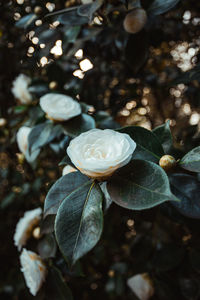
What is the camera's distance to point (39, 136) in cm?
83

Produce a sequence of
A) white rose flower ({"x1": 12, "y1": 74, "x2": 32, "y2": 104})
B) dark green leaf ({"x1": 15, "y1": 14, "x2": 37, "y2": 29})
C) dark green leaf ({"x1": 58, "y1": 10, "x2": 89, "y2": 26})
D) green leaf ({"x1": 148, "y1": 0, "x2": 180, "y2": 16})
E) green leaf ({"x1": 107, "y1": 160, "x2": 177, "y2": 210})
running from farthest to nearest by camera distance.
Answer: white rose flower ({"x1": 12, "y1": 74, "x2": 32, "y2": 104}), dark green leaf ({"x1": 15, "y1": 14, "x2": 37, "y2": 29}), dark green leaf ({"x1": 58, "y1": 10, "x2": 89, "y2": 26}), green leaf ({"x1": 148, "y1": 0, "x2": 180, "y2": 16}), green leaf ({"x1": 107, "y1": 160, "x2": 177, "y2": 210})

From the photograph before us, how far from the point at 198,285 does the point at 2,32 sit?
141 cm

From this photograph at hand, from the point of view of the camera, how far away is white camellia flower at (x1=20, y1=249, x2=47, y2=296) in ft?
2.24

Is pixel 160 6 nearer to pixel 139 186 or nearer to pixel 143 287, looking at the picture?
pixel 139 186

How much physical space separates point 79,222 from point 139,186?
0.12 meters

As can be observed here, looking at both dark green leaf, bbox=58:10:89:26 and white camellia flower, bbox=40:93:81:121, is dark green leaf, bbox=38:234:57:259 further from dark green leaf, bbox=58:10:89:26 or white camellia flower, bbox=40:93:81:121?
dark green leaf, bbox=58:10:89:26

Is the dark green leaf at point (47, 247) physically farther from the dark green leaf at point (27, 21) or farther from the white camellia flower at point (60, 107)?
the dark green leaf at point (27, 21)

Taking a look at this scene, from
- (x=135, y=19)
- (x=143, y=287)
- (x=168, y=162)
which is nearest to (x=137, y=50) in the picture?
(x=135, y=19)

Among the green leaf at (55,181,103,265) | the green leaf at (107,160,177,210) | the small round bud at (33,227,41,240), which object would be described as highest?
the green leaf at (107,160,177,210)

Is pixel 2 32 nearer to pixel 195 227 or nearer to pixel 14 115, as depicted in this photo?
pixel 14 115

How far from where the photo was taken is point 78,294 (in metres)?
1.42

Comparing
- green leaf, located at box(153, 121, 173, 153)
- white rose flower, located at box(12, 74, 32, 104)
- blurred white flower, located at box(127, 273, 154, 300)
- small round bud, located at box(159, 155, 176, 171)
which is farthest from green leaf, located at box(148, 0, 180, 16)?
blurred white flower, located at box(127, 273, 154, 300)

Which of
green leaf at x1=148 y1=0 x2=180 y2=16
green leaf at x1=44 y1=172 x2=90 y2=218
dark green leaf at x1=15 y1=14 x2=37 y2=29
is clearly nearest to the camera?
green leaf at x1=44 y1=172 x2=90 y2=218

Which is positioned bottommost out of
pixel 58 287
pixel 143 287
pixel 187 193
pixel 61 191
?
pixel 143 287
